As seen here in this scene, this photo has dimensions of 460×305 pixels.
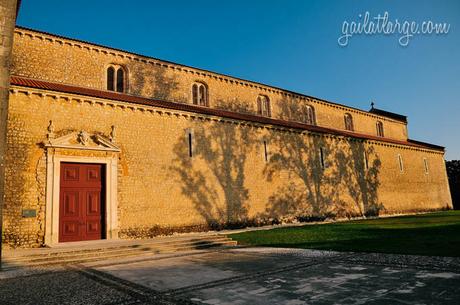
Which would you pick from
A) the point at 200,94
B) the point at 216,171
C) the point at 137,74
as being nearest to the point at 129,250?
the point at 216,171

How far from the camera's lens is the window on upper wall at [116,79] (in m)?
18.6

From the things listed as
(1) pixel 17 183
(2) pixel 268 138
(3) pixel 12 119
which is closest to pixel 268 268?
(1) pixel 17 183

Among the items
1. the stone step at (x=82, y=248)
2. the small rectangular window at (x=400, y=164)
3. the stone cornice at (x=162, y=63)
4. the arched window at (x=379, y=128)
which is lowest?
the stone step at (x=82, y=248)

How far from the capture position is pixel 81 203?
13531 millimetres

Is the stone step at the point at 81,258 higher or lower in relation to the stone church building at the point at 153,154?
lower

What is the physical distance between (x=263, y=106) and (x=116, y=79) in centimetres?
1119

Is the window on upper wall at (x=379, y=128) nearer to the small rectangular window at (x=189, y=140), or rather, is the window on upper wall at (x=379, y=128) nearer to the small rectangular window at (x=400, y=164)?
the small rectangular window at (x=400, y=164)

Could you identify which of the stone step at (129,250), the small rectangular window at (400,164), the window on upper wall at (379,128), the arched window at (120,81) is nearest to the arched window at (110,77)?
the arched window at (120,81)

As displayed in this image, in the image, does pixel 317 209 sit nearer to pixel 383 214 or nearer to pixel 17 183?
pixel 383 214

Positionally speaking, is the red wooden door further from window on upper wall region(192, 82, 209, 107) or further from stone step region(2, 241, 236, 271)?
window on upper wall region(192, 82, 209, 107)

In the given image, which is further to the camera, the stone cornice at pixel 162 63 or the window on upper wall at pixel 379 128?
the window on upper wall at pixel 379 128

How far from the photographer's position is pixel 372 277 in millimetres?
5855

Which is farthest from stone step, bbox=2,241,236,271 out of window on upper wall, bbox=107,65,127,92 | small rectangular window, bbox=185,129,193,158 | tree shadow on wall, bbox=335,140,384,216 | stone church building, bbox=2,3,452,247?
tree shadow on wall, bbox=335,140,384,216

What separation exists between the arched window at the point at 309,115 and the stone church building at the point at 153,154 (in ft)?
0.30
